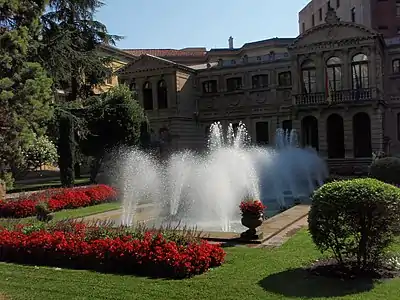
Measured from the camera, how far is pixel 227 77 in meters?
45.1

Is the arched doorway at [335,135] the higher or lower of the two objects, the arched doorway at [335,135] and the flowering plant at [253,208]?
the higher

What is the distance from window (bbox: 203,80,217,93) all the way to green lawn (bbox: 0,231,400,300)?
37.6m

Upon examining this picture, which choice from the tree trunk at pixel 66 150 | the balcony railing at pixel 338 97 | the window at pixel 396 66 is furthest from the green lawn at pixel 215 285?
the window at pixel 396 66

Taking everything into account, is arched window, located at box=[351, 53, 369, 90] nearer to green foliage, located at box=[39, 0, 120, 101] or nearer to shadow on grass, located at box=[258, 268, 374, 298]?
green foliage, located at box=[39, 0, 120, 101]

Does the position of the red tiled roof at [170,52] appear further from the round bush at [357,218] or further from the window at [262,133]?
the round bush at [357,218]

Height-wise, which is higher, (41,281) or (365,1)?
(365,1)

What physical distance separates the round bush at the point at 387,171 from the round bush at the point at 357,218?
519 inches

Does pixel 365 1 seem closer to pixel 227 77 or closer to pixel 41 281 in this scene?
pixel 227 77

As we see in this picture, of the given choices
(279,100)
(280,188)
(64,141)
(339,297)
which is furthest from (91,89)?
(339,297)

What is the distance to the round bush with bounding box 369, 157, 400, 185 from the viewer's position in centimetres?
2009

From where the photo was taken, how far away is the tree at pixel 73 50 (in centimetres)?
2661

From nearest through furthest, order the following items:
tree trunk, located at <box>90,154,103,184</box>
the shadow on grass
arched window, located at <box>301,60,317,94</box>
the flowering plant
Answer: the shadow on grass, the flowering plant, tree trunk, located at <box>90,154,103,184</box>, arched window, located at <box>301,60,317,94</box>

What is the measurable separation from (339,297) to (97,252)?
4.45 metres

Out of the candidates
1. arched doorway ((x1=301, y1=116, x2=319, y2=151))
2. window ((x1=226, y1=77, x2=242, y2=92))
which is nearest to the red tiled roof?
window ((x1=226, y1=77, x2=242, y2=92))
